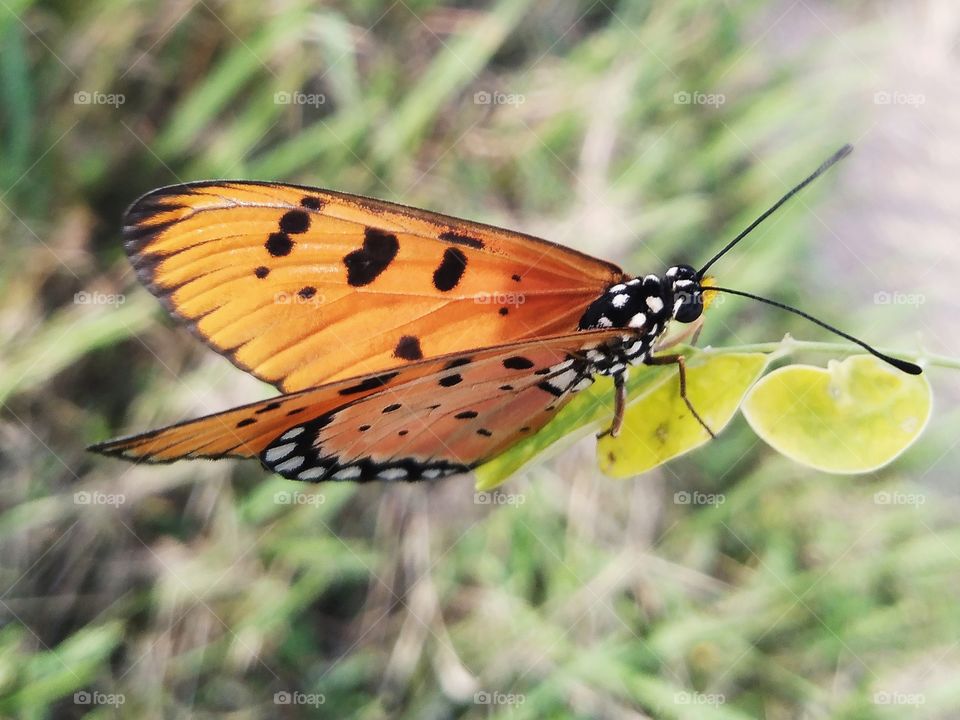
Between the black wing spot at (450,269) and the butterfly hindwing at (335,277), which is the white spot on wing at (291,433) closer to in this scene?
the butterfly hindwing at (335,277)

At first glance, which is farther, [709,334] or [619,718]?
[709,334]

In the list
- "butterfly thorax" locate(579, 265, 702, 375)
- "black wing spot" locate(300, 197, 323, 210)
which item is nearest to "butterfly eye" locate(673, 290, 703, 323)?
"butterfly thorax" locate(579, 265, 702, 375)

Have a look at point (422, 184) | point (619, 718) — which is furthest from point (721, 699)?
point (422, 184)

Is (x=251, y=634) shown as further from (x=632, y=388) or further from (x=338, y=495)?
(x=632, y=388)

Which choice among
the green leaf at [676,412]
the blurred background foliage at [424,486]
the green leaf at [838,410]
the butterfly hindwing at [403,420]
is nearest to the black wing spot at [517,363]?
the butterfly hindwing at [403,420]

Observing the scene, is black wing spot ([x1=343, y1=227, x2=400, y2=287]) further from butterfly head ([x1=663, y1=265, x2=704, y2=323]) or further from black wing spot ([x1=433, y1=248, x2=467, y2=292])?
butterfly head ([x1=663, y1=265, x2=704, y2=323])

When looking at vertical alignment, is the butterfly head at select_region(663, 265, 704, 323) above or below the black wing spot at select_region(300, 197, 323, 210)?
below
